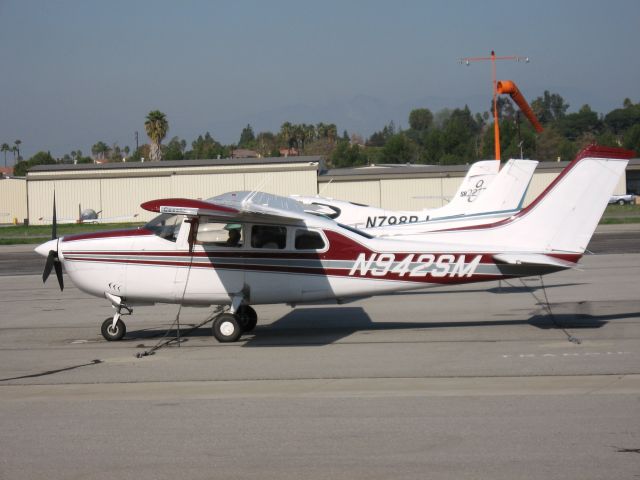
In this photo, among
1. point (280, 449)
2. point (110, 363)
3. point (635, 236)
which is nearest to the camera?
point (280, 449)

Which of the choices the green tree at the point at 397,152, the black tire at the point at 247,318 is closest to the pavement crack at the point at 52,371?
the black tire at the point at 247,318

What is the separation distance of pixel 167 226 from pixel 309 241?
7.21 feet

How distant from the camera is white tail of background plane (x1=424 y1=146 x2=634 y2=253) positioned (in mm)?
10969

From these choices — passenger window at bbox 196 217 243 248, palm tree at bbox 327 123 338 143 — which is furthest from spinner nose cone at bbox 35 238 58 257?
palm tree at bbox 327 123 338 143

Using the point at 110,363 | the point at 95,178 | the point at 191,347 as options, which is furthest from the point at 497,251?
the point at 95,178

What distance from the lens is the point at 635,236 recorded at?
3216 centimetres

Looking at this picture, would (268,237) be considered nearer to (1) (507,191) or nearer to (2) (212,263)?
(2) (212,263)

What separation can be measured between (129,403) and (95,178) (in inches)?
1929

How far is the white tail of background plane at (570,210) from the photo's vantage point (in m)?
11.0

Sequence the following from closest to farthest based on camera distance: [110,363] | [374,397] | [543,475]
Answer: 1. [543,475]
2. [374,397]
3. [110,363]

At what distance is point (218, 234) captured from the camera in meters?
11.8

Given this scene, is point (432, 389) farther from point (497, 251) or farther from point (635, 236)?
point (635, 236)

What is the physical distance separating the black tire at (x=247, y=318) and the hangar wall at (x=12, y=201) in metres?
60.8

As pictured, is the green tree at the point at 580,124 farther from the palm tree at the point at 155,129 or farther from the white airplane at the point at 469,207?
the white airplane at the point at 469,207
